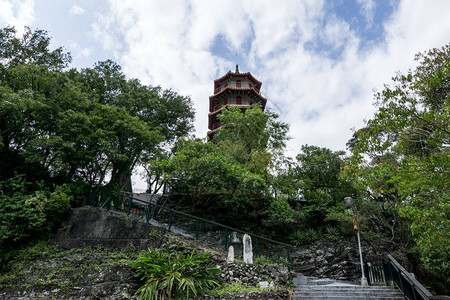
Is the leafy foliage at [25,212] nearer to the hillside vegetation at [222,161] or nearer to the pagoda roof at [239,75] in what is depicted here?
the hillside vegetation at [222,161]

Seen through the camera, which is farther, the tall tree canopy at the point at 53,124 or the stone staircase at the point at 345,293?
the tall tree canopy at the point at 53,124

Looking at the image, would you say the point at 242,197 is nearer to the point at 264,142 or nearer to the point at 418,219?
the point at 264,142

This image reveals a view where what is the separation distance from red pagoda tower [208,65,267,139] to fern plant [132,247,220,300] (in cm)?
2010

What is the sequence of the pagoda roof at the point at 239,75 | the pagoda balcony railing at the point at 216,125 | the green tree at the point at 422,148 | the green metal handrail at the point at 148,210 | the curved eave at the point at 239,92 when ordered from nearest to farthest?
the green tree at the point at 422,148 < the green metal handrail at the point at 148,210 < the pagoda balcony railing at the point at 216,125 < the curved eave at the point at 239,92 < the pagoda roof at the point at 239,75

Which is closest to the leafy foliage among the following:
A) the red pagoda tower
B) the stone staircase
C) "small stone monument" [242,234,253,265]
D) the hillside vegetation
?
the hillside vegetation

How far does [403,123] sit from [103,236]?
10655 millimetres

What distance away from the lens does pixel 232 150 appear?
640 inches

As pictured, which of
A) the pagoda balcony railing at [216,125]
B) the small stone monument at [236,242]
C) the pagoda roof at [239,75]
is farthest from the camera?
the pagoda roof at [239,75]

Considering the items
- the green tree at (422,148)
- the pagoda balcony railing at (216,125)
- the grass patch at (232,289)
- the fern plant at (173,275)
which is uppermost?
the pagoda balcony railing at (216,125)

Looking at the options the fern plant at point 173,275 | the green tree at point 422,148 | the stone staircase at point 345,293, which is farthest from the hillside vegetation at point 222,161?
the fern plant at point 173,275

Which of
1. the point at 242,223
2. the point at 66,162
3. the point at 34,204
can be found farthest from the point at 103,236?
the point at 242,223

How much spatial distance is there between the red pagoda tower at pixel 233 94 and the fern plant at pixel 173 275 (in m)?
20.1

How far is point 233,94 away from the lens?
2906 cm

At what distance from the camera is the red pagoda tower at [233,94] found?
2844cm
